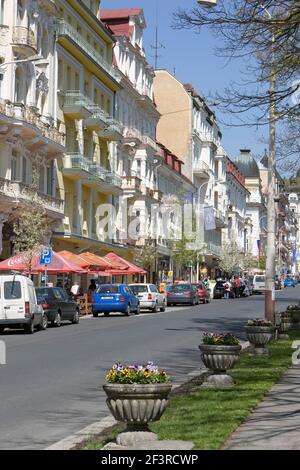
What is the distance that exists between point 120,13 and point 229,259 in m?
41.1

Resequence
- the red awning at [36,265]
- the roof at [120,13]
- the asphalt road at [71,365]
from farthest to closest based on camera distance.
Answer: the roof at [120,13] → the red awning at [36,265] → the asphalt road at [71,365]

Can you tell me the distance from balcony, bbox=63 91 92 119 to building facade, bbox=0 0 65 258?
2673 mm

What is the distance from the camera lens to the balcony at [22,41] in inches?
1565

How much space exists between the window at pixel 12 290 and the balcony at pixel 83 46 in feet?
73.8

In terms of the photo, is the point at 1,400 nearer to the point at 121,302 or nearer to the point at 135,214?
the point at 121,302

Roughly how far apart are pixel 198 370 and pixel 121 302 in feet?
77.0

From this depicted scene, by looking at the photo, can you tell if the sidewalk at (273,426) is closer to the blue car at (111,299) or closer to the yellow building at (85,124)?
the blue car at (111,299)

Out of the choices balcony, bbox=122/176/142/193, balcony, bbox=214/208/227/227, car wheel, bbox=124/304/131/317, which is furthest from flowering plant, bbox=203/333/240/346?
balcony, bbox=214/208/227/227

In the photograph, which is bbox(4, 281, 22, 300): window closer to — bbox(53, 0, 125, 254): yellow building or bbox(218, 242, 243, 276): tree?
bbox(53, 0, 125, 254): yellow building

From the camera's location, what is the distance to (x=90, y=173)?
51.3m

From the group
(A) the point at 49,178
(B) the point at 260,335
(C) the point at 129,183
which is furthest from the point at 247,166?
(B) the point at 260,335

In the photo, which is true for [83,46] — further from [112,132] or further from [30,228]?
[30,228]

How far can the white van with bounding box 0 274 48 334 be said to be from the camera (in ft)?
90.4

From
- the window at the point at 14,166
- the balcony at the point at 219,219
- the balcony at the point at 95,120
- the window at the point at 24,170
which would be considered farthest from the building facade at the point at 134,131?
the balcony at the point at 219,219
